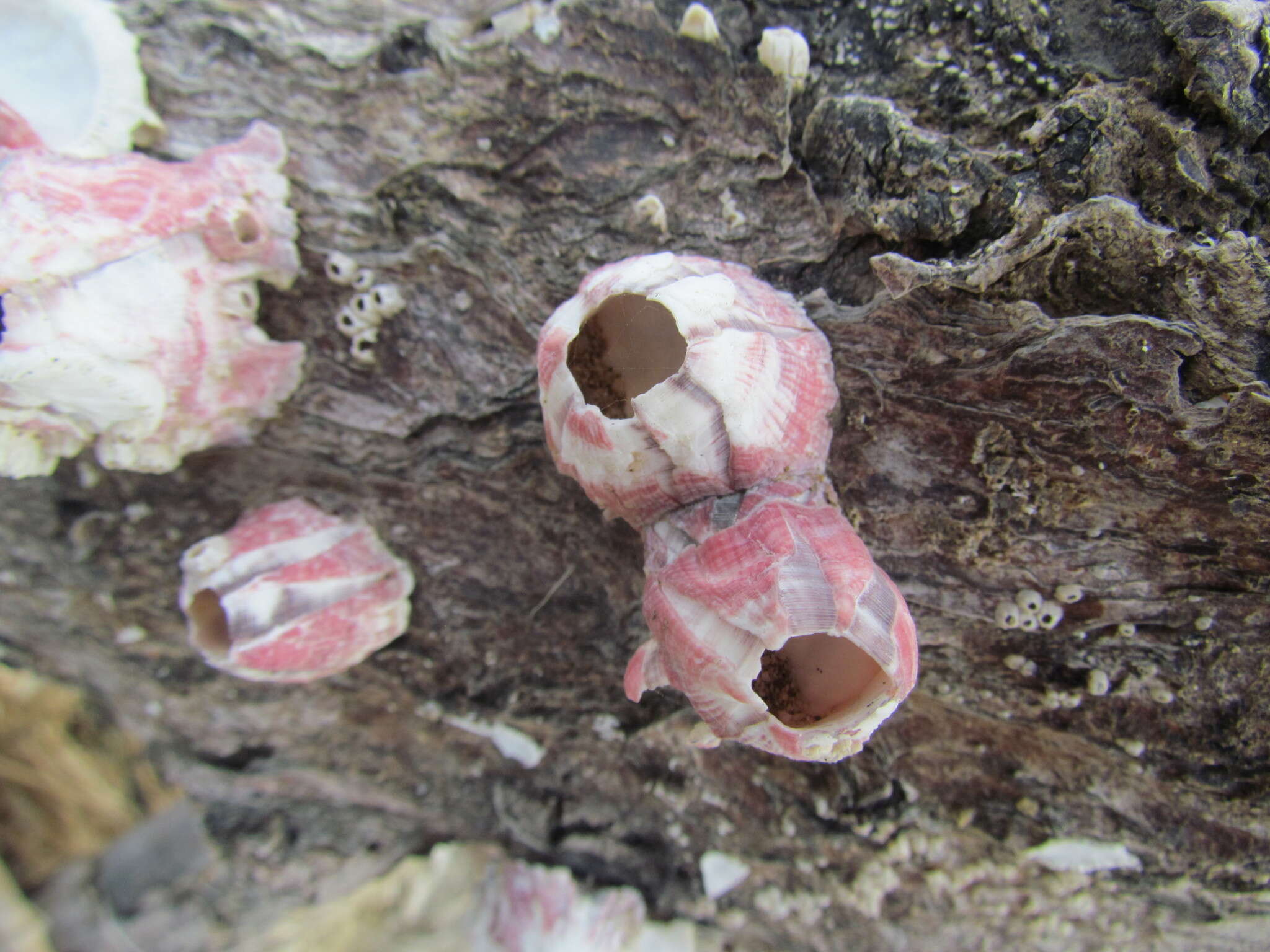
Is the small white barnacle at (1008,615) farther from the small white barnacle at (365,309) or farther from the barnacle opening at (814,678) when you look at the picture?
the small white barnacle at (365,309)

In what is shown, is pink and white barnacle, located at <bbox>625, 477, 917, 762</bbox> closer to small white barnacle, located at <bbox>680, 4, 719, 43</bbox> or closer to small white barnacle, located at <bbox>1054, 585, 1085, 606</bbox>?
small white barnacle, located at <bbox>1054, 585, 1085, 606</bbox>

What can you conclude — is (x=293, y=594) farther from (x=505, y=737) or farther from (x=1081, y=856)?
(x=1081, y=856)

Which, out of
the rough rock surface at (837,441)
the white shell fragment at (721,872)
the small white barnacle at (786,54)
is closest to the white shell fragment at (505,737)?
the rough rock surface at (837,441)

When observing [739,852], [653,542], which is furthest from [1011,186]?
[739,852]

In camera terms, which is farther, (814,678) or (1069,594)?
(1069,594)

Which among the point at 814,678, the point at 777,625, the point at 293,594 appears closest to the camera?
the point at 777,625

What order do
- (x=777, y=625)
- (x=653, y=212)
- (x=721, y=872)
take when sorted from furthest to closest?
(x=721, y=872) < (x=653, y=212) < (x=777, y=625)

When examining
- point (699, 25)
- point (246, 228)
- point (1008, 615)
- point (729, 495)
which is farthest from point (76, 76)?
point (1008, 615)
